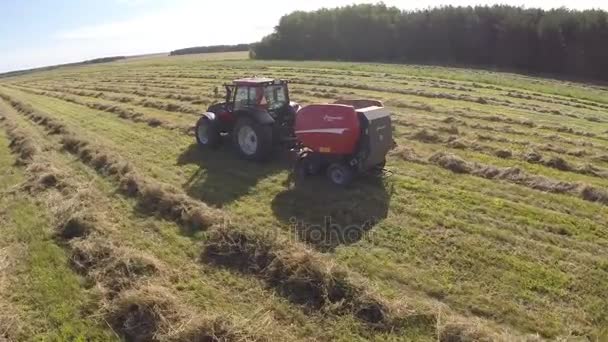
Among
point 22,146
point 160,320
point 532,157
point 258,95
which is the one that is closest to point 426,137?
point 532,157

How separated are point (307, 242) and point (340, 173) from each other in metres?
2.57

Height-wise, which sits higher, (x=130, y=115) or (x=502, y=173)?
(x=130, y=115)

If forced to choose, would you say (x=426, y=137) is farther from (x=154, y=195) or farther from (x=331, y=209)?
(x=154, y=195)

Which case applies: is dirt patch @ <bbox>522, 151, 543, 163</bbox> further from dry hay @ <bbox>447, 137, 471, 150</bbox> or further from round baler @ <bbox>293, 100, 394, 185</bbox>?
round baler @ <bbox>293, 100, 394, 185</bbox>

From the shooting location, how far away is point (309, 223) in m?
8.85

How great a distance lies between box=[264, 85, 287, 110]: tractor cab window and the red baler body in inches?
81.6

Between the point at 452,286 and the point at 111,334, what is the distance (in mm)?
4231

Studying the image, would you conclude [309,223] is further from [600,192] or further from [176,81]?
[176,81]

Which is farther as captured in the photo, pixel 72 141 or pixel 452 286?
pixel 72 141

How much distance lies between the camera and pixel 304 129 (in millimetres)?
10617

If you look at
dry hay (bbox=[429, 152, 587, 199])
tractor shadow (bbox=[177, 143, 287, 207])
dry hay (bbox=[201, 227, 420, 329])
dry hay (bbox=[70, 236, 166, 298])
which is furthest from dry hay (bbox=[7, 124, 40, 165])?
dry hay (bbox=[429, 152, 587, 199])

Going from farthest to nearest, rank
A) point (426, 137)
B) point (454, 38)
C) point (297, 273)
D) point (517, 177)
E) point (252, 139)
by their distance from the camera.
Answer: point (454, 38) → point (426, 137) → point (252, 139) → point (517, 177) → point (297, 273)

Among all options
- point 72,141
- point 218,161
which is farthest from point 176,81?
point 218,161

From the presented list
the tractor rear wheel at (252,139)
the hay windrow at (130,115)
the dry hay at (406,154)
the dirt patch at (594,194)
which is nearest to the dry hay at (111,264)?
the tractor rear wheel at (252,139)
